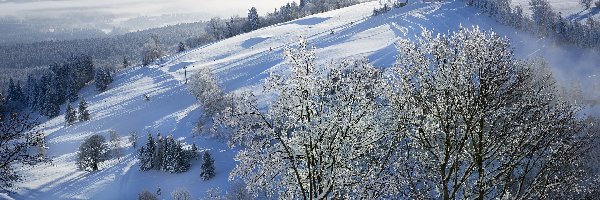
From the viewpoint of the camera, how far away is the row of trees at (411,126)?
1030cm

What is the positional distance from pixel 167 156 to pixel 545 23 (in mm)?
98386

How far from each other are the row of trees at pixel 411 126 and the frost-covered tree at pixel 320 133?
0.03 m

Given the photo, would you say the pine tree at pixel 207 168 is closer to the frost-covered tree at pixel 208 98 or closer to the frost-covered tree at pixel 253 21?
the frost-covered tree at pixel 208 98

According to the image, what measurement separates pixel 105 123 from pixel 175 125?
773 inches

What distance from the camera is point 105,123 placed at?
102938 mm

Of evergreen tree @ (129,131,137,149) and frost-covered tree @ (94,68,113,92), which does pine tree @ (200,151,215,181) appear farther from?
frost-covered tree @ (94,68,113,92)

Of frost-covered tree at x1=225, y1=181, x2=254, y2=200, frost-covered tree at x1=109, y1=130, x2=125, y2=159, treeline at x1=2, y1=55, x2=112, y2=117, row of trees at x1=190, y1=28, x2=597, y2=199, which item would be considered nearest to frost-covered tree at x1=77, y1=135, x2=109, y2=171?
frost-covered tree at x1=109, y1=130, x2=125, y2=159

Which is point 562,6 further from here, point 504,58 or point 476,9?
point 504,58

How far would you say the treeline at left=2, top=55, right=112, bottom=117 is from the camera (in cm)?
12473

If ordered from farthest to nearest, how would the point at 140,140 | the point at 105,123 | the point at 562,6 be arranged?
the point at 562,6
the point at 105,123
the point at 140,140

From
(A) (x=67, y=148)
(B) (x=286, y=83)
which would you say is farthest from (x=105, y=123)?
(B) (x=286, y=83)

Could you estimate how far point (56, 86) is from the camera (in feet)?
438

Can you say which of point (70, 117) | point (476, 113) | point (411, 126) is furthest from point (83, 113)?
point (476, 113)

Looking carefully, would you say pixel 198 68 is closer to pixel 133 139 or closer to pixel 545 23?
pixel 133 139
